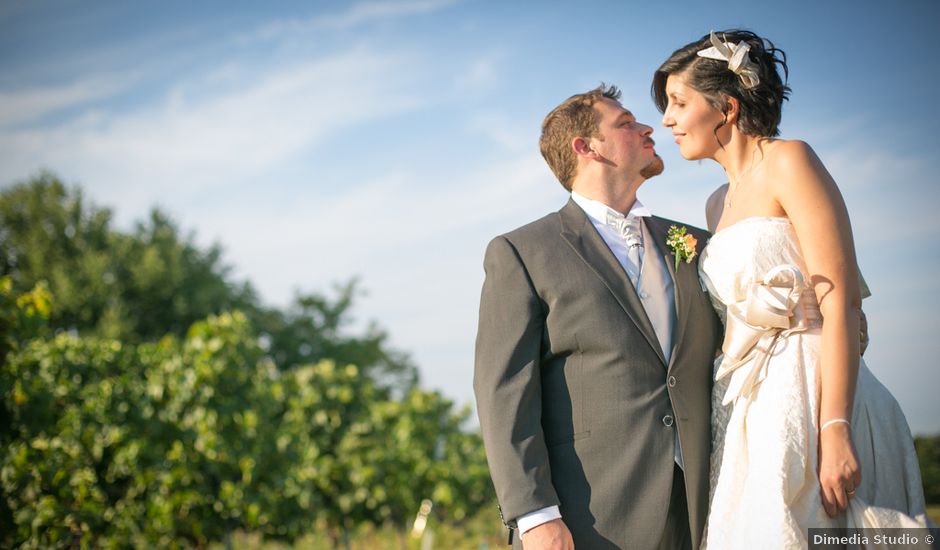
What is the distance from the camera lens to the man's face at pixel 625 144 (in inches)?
134

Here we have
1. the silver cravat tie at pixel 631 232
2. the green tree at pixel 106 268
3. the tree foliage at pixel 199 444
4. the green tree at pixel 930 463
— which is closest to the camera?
the silver cravat tie at pixel 631 232

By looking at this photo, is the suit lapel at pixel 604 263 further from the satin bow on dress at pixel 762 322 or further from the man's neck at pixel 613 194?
the satin bow on dress at pixel 762 322

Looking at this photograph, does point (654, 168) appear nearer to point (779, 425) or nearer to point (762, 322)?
point (762, 322)

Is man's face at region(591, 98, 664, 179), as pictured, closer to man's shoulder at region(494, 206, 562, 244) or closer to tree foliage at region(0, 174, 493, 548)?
man's shoulder at region(494, 206, 562, 244)

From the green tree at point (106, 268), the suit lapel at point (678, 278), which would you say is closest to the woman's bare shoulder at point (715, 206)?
the suit lapel at point (678, 278)

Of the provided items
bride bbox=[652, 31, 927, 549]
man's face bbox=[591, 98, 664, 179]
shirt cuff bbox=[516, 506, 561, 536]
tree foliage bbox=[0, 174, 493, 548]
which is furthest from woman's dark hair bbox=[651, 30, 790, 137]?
tree foliage bbox=[0, 174, 493, 548]

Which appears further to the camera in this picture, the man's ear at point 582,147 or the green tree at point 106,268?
the green tree at point 106,268

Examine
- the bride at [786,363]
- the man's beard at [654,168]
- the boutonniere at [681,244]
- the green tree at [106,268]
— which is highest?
the green tree at [106,268]

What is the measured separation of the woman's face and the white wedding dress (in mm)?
394

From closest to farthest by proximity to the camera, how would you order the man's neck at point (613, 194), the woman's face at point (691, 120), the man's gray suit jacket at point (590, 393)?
1. the man's gray suit jacket at point (590, 393)
2. the woman's face at point (691, 120)
3. the man's neck at point (613, 194)

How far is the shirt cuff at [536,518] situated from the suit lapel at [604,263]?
0.68 m

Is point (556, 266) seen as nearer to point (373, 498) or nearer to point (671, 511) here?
point (671, 511)

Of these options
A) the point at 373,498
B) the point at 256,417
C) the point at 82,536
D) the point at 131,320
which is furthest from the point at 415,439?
the point at 131,320

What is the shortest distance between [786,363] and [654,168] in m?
1.10
